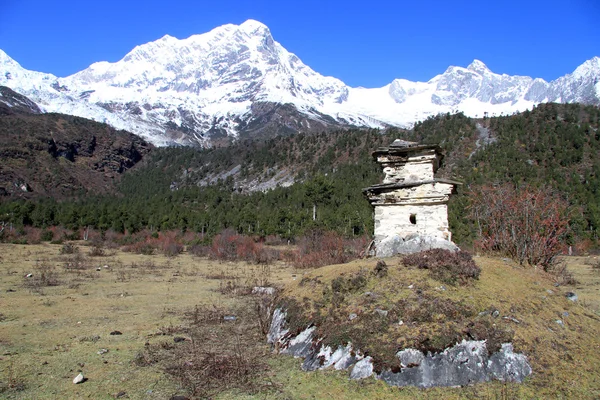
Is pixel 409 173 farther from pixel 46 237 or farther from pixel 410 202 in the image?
pixel 46 237

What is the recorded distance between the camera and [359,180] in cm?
5969

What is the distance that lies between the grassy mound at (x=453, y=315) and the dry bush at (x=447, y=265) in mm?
22

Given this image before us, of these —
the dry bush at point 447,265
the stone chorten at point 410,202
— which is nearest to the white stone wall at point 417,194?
the stone chorten at point 410,202

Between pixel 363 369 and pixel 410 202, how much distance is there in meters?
5.46

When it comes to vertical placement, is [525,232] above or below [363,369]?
above

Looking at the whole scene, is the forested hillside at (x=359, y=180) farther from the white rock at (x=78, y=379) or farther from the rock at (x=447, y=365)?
the white rock at (x=78, y=379)

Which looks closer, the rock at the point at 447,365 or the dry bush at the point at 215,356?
the rock at the point at 447,365

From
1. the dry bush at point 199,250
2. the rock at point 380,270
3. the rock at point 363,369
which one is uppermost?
the rock at point 380,270

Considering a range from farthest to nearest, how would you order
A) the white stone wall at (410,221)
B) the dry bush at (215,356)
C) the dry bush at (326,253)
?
1. the dry bush at (326,253)
2. the white stone wall at (410,221)
3. the dry bush at (215,356)

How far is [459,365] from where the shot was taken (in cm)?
564

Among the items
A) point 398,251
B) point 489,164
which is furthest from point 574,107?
point 398,251

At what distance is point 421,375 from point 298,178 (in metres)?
70.1

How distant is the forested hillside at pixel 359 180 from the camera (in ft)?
137

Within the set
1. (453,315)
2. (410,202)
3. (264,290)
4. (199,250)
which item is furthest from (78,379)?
(199,250)
